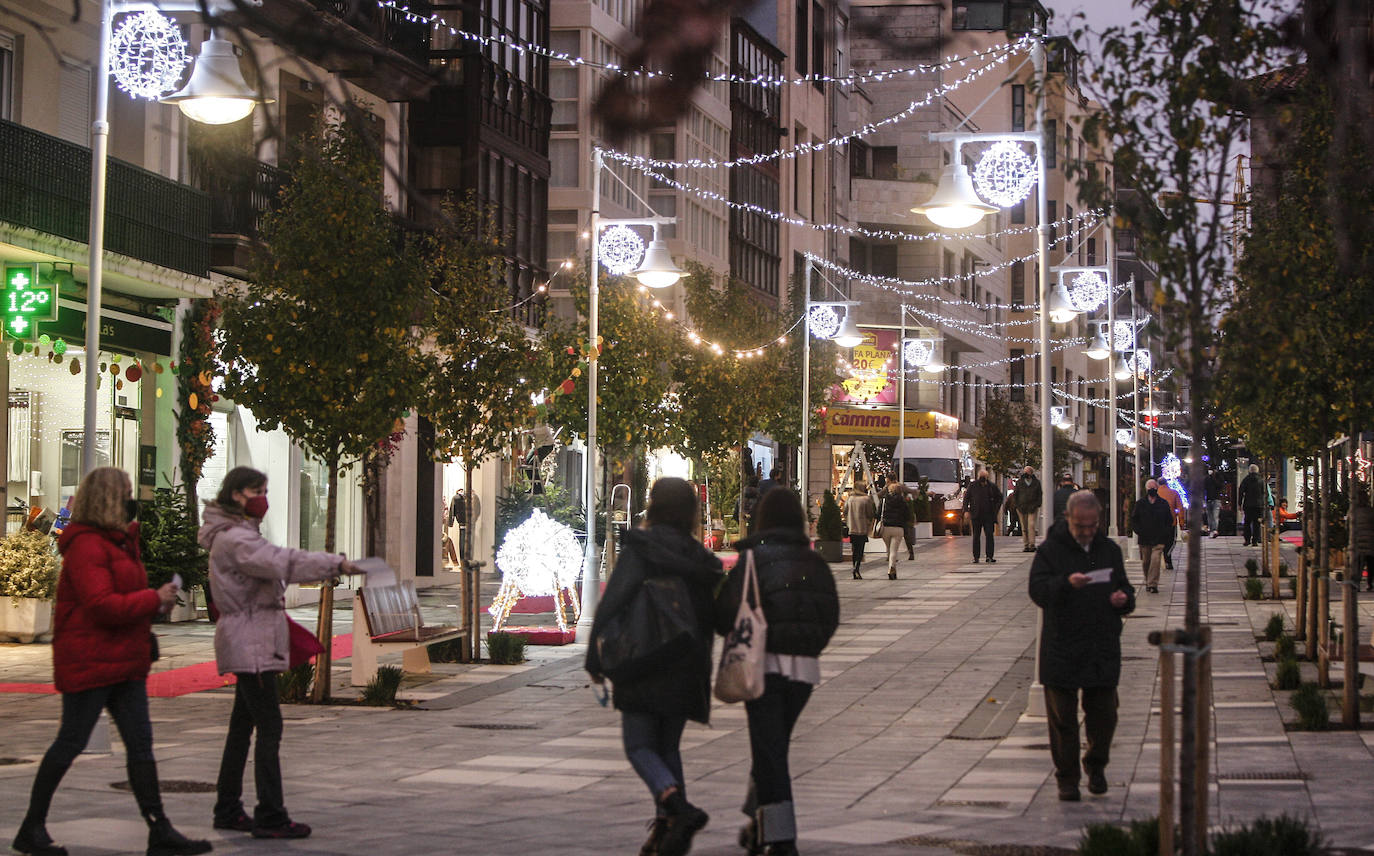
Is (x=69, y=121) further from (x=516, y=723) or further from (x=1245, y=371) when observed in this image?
(x=1245, y=371)

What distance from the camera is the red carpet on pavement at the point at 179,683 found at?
17594 millimetres

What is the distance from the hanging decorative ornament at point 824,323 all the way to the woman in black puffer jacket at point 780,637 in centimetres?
4391

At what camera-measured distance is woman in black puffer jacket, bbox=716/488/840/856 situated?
28.8 feet

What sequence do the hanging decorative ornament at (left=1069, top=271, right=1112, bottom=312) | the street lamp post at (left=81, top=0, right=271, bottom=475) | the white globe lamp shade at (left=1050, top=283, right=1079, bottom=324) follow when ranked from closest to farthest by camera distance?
1. the street lamp post at (left=81, top=0, right=271, bottom=475)
2. the white globe lamp shade at (left=1050, top=283, right=1079, bottom=324)
3. the hanging decorative ornament at (left=1069, top=271, right=1112, bottom=312)

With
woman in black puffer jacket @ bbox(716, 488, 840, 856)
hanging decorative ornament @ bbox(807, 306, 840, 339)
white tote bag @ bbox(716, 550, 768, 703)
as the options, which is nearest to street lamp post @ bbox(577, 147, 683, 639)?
woman in black puffer jacket @ bbox(716, 488, 840, 856)

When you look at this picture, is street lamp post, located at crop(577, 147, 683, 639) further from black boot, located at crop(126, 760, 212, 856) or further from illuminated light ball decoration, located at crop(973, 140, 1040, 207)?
black boot, located at crop(126, 760, 212, 856)

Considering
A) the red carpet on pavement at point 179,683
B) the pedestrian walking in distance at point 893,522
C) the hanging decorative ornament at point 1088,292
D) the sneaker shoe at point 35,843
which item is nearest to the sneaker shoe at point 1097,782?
the sneaker shoe at point 35,843

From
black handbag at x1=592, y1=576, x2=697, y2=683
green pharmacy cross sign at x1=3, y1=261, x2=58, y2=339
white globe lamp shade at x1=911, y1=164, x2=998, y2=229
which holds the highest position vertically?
white globe lamp shade at x1=911, y1=164, x2=998, y2=229

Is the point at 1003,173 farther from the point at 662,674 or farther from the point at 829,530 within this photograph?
the point at 829,530

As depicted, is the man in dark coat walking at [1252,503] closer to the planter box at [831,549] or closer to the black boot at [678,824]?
the planter box at [831,549]

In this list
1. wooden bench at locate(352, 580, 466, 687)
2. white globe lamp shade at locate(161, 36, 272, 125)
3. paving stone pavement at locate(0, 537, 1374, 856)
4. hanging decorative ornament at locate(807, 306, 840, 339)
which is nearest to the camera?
paving stone pavement at locate(0, 537, 1374, 856)

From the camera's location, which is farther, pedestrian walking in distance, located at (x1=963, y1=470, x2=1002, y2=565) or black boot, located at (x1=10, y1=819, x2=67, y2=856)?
pedestrian walking in distance, located at (x1=963, y1=470, x2=1002, y2=565)

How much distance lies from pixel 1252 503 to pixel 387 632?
106ft

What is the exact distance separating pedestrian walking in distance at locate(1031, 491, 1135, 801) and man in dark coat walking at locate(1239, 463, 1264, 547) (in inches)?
1383
